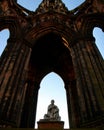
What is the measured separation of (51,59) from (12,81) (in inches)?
293

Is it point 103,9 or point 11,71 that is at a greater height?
point 103,9

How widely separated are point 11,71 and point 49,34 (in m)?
5.11

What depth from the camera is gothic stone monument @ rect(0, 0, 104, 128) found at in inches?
327

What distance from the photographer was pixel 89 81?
29.7 feet

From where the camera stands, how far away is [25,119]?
1243 cm

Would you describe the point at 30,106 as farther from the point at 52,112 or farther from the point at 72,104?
the point at 72,104

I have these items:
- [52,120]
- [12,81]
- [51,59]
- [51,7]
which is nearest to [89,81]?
[52,120]

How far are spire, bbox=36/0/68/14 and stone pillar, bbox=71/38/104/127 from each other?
174 inches

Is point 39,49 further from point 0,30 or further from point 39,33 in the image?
point 0,30

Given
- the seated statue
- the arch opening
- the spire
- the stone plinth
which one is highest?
the spire

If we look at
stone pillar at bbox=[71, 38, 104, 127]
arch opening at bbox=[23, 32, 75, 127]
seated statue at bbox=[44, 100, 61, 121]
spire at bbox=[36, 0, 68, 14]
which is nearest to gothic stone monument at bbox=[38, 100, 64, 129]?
seated statue at bbox=[44, 100, 61, 121]

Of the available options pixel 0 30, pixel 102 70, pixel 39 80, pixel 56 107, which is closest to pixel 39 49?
pixel 39 80

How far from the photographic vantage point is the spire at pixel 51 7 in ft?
47.6

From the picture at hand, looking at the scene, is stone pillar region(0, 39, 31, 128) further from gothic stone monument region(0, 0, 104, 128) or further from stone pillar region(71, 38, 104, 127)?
stone pillar region(71, 38, 104, 127)
